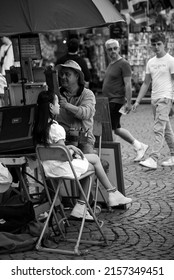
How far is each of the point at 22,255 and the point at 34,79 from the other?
202cm

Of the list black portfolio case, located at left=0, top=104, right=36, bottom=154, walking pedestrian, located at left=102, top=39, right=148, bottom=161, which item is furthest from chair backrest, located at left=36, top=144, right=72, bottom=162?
walking pedestrian, located at left=102, top=39, right=148, bottom=161

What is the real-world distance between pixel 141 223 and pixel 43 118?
1.51 m

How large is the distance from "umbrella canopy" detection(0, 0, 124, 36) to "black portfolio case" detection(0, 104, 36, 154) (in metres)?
0.74

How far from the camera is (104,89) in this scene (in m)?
10.3

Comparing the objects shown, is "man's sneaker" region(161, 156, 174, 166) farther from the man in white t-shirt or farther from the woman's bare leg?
the woman's bare leg

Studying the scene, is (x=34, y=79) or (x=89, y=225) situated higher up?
(x=34, y=79)

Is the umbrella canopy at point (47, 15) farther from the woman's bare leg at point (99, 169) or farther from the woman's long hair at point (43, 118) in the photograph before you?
the woman's bare leg at point (99, 169)

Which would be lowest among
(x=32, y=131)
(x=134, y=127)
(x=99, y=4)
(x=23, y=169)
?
(x=134, y=127)

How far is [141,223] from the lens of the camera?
7.01 m

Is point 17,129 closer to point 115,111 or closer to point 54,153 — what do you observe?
point 54,153

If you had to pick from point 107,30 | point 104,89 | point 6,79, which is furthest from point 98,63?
point 6,79

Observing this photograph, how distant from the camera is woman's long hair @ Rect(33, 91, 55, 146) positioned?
623cm

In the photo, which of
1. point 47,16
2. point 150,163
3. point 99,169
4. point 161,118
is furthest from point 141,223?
point 161,118

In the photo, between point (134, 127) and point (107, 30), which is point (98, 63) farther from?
point (134, 127)
